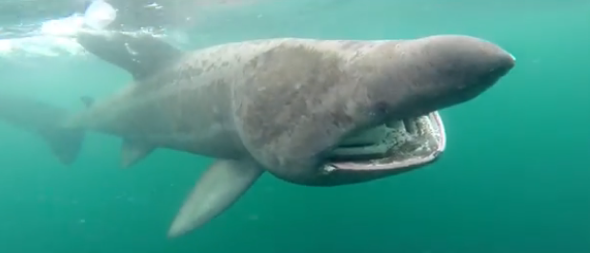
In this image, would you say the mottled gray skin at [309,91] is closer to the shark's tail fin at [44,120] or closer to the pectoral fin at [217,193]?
the pectoral fin at [217,193]

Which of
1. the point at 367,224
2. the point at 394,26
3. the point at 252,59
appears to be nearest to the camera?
the point at 252,59

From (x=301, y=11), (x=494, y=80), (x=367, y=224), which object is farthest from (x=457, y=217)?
(x=494, y=80)

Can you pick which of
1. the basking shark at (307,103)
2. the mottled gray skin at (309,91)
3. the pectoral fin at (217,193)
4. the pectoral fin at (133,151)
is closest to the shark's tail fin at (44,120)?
the pectoral fin at (133,151)

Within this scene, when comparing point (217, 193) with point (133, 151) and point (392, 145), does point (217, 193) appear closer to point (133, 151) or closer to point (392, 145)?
point (392, 145)

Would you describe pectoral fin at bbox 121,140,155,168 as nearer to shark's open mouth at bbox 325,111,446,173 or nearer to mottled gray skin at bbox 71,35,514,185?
mottled gray skin at bbox 71,35,514,185

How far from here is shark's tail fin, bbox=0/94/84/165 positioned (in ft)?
47.0

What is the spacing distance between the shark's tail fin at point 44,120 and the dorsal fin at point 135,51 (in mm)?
4944

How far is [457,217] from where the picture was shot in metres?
22.7

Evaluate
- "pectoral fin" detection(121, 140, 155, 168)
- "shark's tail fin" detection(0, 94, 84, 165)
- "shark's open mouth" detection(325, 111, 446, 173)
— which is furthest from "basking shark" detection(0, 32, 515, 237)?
"shark's tail fin" detection(0, 94, 84, 165)

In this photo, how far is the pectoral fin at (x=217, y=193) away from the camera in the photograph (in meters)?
6.66

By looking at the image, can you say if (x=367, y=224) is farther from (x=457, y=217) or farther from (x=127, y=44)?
(x=127, y=44)

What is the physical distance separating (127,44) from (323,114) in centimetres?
550

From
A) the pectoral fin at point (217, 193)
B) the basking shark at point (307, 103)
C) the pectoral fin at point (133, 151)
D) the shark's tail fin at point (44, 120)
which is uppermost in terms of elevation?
the basking shark at point (307, 103)

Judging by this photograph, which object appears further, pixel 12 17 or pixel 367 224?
pixel 367 224
